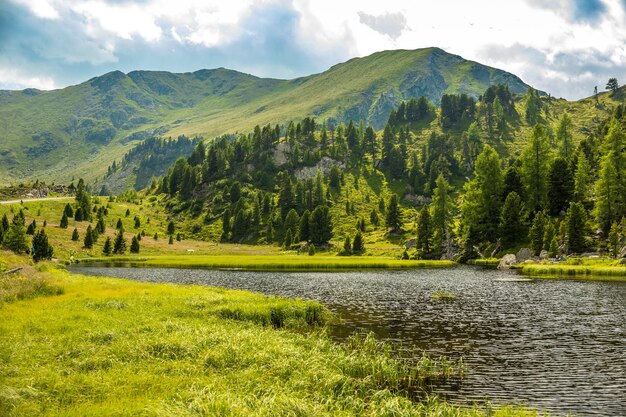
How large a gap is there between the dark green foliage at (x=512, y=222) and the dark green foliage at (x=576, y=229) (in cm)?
1593

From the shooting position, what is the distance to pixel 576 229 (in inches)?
3708

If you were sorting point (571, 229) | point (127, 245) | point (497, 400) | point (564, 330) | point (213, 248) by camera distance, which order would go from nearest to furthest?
point (497, 400)
point (564, 330)
point (571, 229)
point (127, 245)
point (213, 248)

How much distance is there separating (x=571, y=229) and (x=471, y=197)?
3293 cm

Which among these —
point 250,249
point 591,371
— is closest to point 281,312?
point 591,371

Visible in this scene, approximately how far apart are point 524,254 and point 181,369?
326ft

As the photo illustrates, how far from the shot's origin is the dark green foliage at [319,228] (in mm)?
177000

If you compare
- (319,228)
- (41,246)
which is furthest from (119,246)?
(319,228)

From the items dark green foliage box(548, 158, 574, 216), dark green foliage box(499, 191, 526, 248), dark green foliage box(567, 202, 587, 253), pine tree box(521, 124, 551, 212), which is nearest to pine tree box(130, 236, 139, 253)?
dark green foliage box(499, 191, 526, 248)

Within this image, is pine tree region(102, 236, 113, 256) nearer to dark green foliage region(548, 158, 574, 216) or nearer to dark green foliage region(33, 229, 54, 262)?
dark green foliage region(33, 229, 54, 262)

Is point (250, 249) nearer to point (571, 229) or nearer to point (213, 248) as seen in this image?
point (213, 248)

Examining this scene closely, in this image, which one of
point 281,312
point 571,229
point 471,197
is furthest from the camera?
point 471,197

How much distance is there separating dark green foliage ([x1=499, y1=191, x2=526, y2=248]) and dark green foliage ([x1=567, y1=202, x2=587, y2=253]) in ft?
52.3

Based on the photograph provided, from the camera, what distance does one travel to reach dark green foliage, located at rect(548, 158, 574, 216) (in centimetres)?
11225

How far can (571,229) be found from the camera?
94312mm
